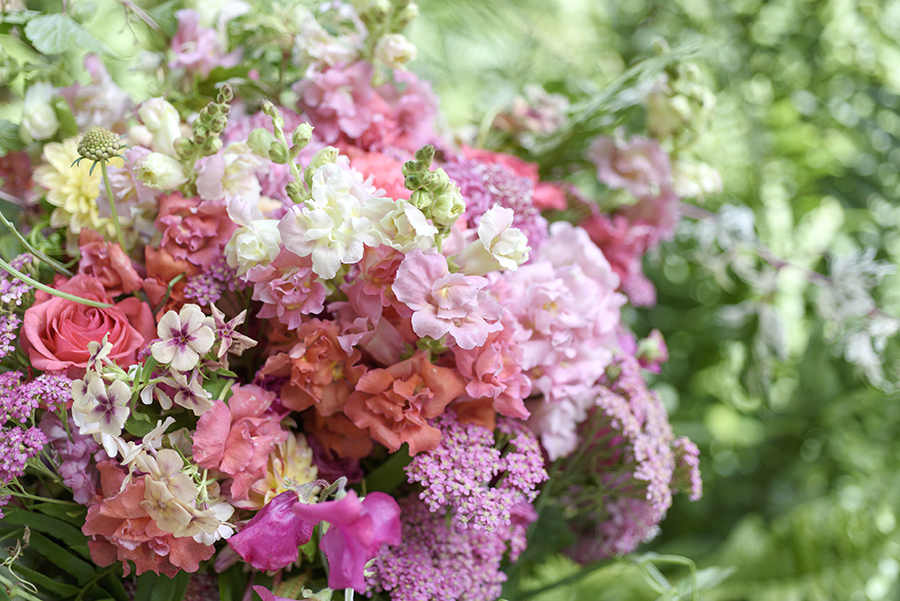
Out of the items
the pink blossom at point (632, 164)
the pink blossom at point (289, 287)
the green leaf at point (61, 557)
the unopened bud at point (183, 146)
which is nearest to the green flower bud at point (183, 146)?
the unopened bud at point (183, 146)

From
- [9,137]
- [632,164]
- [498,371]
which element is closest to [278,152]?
[498,371]

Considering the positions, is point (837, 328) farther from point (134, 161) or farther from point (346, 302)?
point (134, 161)

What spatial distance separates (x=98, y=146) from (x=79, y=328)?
0.14 m

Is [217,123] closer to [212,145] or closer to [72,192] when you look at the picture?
[212,145]

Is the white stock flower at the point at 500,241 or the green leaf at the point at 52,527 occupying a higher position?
the white stock flower at the point at 500,241

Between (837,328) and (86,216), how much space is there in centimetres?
87

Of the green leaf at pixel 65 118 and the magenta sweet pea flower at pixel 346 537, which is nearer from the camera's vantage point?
the magenta sweet pea flower at pixel 346 537

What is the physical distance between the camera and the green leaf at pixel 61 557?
0.49m

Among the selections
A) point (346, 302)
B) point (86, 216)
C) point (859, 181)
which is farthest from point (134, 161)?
point (859, 181)

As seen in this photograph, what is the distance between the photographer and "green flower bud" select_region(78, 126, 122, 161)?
1.51ft

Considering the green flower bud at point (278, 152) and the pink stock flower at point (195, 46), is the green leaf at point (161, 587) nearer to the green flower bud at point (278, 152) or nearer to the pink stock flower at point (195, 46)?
the green flower bud at point (278, 152)

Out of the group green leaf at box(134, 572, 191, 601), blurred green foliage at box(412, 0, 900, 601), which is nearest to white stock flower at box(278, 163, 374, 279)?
green leaf at box(134, 572, 191, 601)

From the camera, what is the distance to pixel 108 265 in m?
0.52

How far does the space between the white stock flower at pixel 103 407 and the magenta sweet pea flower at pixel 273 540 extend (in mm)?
107
